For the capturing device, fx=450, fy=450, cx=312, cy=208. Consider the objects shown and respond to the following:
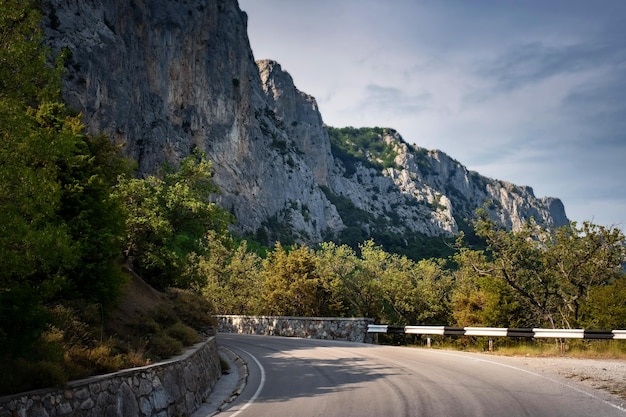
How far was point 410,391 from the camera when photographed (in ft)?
35.2

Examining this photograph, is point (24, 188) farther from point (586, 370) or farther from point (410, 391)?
point (586, 370)

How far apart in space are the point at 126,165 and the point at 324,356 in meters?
10.9

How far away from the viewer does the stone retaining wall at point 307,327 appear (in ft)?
92.6

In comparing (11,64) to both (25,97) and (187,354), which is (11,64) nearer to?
(25,97)

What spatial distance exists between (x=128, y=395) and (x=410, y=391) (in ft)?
20.7

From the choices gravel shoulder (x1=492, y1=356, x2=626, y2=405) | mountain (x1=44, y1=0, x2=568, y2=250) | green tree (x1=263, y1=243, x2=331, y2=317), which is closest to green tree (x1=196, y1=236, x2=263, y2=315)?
green tree (x1=263, y1=243, x2=331, y2=317)

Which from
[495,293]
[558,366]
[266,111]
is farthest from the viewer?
[266,111]

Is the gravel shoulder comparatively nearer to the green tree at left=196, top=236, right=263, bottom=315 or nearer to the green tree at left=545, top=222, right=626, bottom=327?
the green tree at left=545, top=222, right=626, bottom=327

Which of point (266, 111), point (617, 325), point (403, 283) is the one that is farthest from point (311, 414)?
point (266, 111)

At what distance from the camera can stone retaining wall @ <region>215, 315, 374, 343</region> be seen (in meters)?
28.2

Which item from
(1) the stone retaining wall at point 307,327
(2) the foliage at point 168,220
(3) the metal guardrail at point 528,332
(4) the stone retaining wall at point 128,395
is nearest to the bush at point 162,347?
(4) the stone retaining wall at point 128,395

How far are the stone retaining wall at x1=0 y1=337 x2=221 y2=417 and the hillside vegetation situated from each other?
34 cm

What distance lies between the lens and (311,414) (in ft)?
29.2

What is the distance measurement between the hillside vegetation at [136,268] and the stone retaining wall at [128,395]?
34 centimetres
